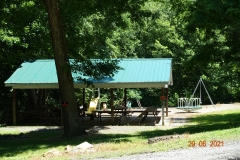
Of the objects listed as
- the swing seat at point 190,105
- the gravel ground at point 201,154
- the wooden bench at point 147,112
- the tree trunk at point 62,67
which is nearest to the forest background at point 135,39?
the tree trunk at point 62,67

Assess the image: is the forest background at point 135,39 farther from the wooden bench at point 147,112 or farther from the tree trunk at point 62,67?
the wooden bench at point 147,112

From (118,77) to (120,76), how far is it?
0.19 metres

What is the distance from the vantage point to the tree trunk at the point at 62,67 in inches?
581

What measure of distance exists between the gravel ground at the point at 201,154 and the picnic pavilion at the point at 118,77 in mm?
10644

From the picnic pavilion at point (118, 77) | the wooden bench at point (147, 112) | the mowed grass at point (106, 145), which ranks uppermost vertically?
the picnic pavilion at point (118, 77)

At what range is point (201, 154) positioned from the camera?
26.4 feet

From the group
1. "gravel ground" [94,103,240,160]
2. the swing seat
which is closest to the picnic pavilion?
the swing seat

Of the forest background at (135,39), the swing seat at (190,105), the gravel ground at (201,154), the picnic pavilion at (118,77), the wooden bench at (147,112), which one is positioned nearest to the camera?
the gravel ground at (201,154)

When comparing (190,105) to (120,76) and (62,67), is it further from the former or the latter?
(62,67)

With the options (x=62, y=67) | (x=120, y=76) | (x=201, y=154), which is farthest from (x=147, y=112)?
(x=201, y=154)

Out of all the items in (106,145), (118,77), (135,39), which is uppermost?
(135,39)

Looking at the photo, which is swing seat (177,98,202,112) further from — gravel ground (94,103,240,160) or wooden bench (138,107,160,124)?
gravel ground (94,103,240,160)

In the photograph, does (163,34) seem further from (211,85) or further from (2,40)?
(2,40)

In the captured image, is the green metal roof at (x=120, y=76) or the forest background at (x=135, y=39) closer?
the forest background at (x=135, y=39)
